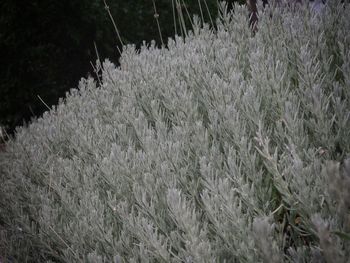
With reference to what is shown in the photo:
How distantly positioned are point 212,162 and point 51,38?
17.2ft

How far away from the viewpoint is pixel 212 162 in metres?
1.62

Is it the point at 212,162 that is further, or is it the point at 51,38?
the point at 51,38

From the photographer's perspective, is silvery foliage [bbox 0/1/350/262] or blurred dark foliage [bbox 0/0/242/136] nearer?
silvery foliage [bbox 0/1/350/262]

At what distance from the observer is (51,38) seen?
613 cm

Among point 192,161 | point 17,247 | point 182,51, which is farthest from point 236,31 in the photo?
point 17,247

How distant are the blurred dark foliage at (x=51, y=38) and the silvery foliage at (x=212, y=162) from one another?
3.10 metres

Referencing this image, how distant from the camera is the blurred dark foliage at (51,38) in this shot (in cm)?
582

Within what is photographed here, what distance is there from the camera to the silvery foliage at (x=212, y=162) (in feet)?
4.24

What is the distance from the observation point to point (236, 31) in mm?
2674

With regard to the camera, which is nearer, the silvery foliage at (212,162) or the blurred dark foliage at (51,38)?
the silvery foliage at (212,162)

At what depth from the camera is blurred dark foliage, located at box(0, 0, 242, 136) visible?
582 cm

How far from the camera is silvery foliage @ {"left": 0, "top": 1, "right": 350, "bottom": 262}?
1.29 m

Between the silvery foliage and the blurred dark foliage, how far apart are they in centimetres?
310

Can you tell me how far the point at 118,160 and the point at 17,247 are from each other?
93 centimetres
